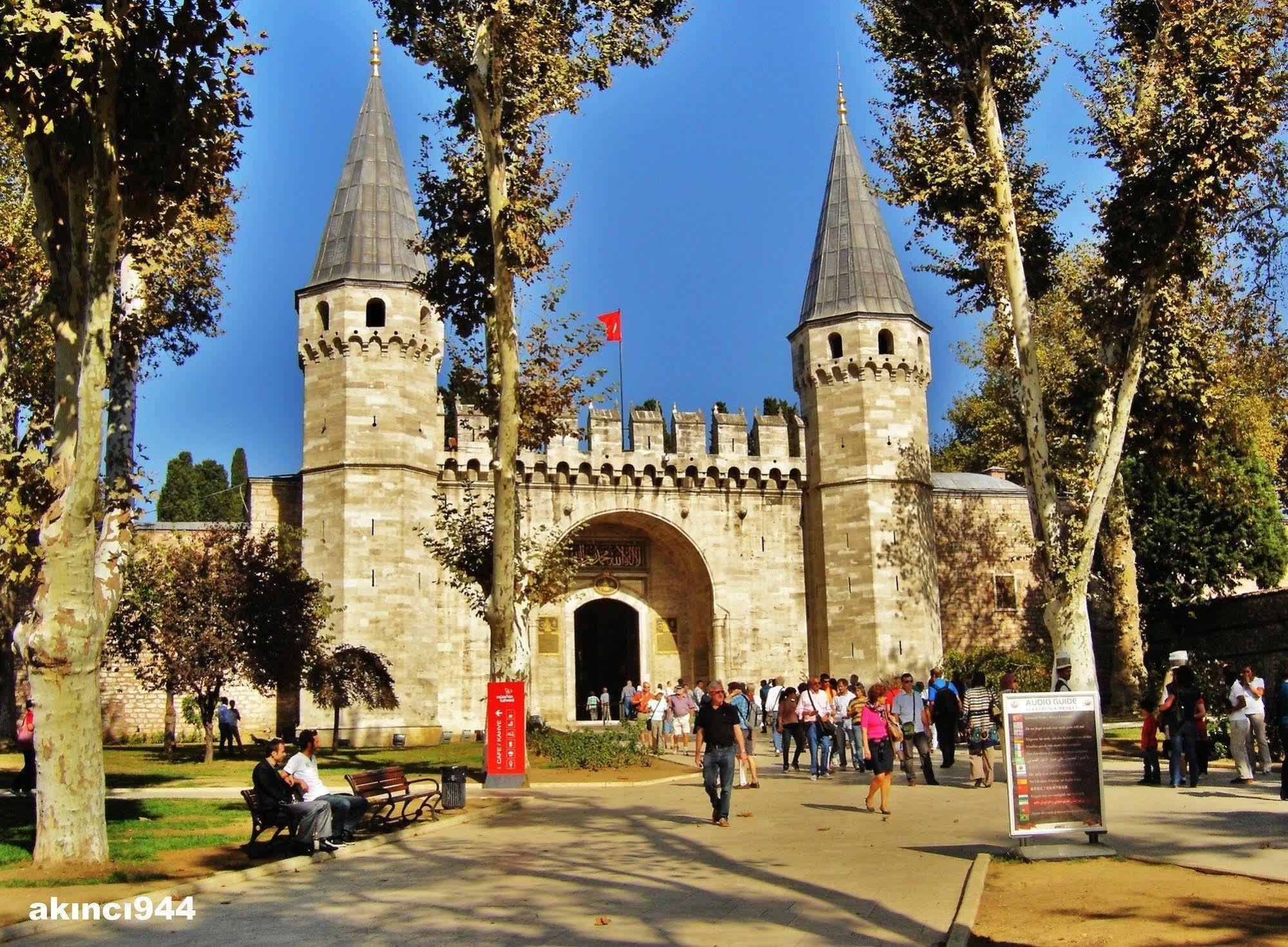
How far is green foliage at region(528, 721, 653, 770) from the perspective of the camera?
18516mm

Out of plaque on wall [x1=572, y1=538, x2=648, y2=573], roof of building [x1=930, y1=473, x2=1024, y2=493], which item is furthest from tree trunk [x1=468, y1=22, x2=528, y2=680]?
roof of building [x1=930, y1=473, x2=1024, y2=493]

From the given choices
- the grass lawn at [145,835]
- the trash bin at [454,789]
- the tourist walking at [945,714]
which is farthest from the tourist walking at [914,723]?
the grass lawn at [145,835]

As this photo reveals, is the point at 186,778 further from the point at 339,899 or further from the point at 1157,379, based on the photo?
the point at 1157,379

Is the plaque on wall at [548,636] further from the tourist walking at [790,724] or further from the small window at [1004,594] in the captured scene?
the small window at [1004,594]

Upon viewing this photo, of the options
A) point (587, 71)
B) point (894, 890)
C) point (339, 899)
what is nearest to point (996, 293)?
point (587, 71)

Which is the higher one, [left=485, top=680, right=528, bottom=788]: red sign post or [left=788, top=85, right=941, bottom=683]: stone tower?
[left=788, top=85, right=941, bottom=683]: stone tower

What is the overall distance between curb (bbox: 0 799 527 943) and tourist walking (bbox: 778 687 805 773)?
20.9 ft

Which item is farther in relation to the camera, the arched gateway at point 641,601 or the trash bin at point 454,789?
the arched gateway at point 641,601

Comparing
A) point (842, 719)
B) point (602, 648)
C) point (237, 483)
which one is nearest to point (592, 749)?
point (842, 719)

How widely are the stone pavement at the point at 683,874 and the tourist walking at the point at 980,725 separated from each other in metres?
0.74

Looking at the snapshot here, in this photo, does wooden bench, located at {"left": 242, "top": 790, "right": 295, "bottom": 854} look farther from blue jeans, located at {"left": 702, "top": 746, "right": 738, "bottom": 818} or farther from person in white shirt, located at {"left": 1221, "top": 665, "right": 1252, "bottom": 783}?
person in white shirt, located at {"left": 1221, "top": 665, "right": 1252, "bottom": 783}

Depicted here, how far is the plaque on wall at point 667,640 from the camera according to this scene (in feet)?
100

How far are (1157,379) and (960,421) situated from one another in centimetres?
3119

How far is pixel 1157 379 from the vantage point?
16188 millimetres
